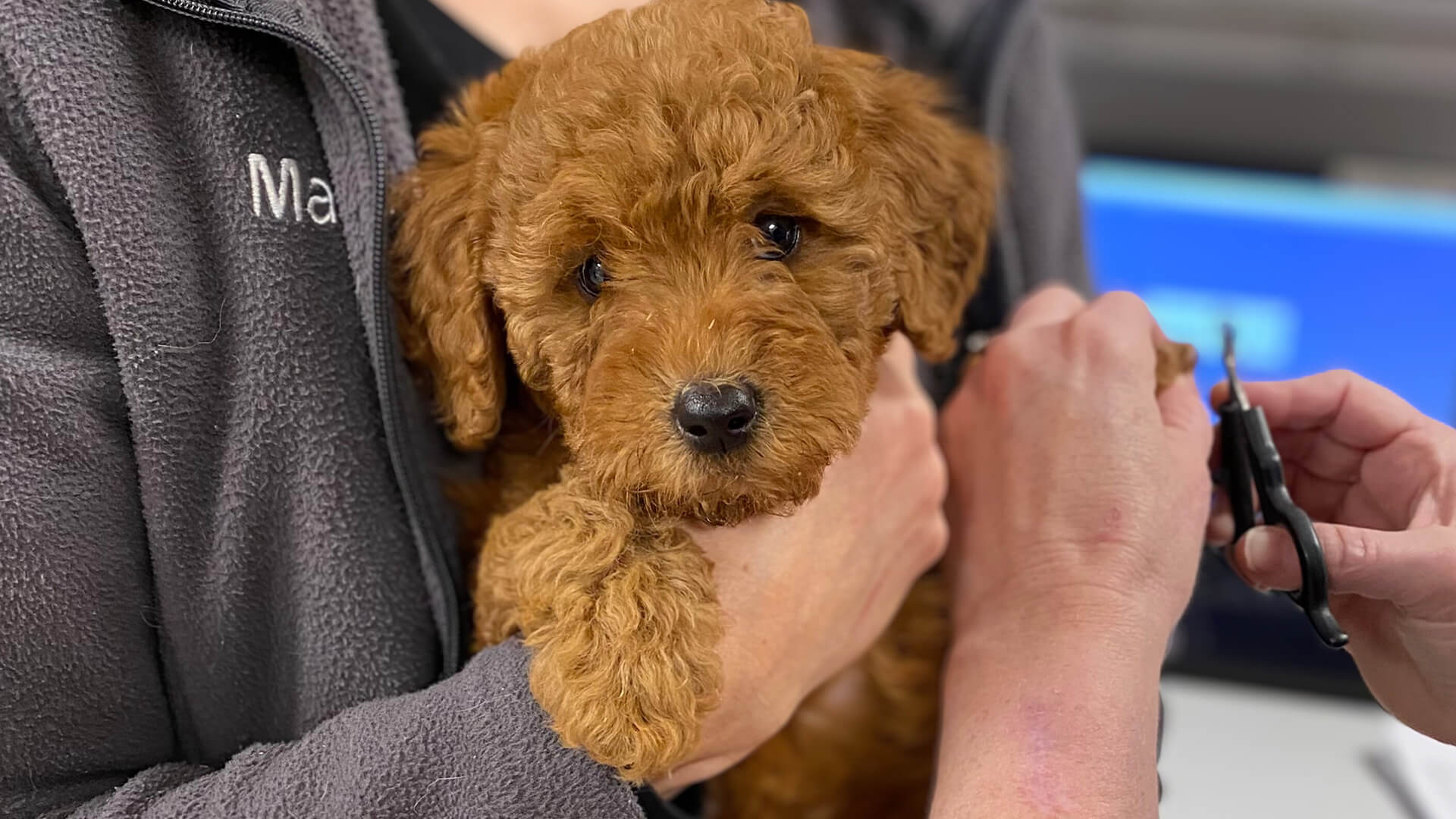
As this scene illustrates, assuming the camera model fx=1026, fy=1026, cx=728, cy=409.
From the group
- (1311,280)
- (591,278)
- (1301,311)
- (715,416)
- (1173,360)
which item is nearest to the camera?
(715,416)

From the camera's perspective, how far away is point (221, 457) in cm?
114

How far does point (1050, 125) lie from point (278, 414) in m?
1.51

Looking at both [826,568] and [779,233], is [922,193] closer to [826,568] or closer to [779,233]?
[779,233]

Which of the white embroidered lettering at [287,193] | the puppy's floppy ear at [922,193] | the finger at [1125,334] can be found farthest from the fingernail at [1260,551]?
the white embroidered lettering at [287,193]

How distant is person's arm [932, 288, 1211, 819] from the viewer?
1.14 m

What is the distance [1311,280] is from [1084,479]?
2.16 ft

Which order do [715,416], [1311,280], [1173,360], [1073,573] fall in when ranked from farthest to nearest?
1. [1311,280]
2. [1173,360]
3. [1073,573]
4. [715,416]

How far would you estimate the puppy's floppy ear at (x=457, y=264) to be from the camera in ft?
3.81

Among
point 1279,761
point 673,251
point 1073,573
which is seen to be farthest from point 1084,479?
point 673,251

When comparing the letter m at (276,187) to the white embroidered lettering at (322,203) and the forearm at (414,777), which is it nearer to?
the white embroidered lettering at (322,203)

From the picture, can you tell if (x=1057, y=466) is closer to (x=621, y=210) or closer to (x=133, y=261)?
(x=621, y=210)

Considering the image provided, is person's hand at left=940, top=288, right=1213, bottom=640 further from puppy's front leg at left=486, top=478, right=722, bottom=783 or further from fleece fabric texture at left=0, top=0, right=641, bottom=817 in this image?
fleece fabric texture at left=0, top=0, right=641, bottom=817

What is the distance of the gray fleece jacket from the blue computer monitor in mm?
A: 1015

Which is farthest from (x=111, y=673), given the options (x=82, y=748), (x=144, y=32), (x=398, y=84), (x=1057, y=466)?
(x=1057, y=466)
